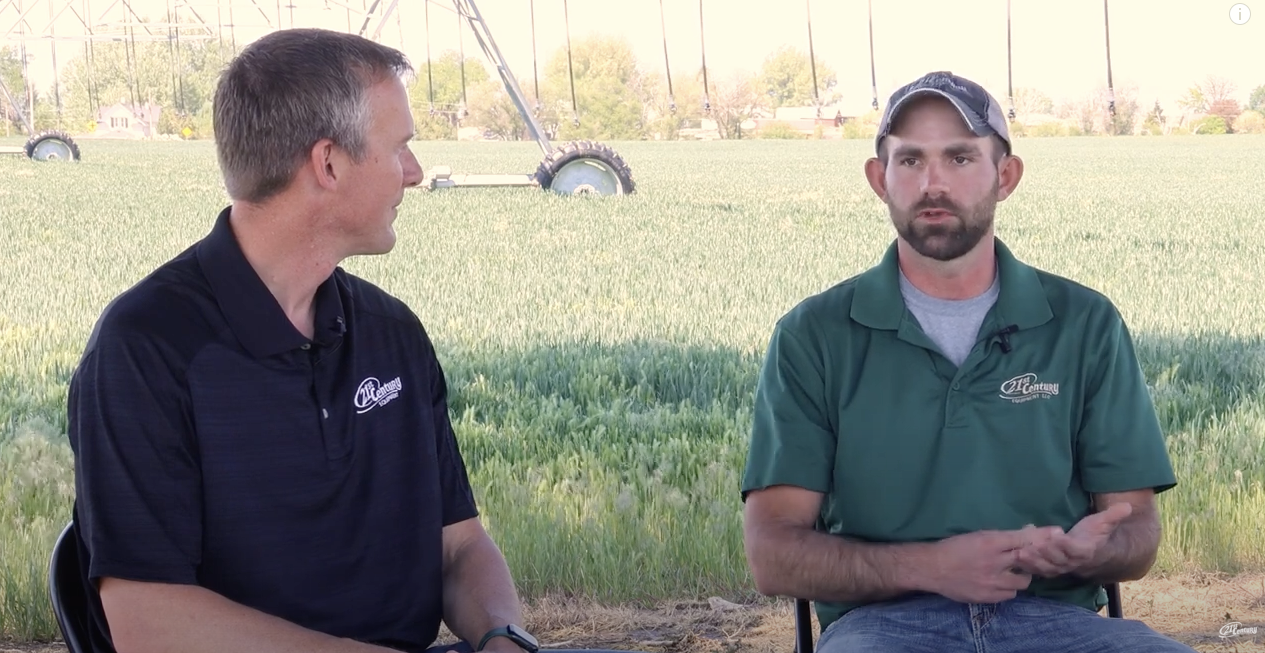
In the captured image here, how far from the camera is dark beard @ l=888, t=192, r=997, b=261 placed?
9.56 ft

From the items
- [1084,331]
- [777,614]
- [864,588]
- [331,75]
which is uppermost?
[331,75]

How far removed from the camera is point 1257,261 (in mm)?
16156

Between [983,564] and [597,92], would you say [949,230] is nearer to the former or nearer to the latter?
[983,564]

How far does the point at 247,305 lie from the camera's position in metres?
2.24

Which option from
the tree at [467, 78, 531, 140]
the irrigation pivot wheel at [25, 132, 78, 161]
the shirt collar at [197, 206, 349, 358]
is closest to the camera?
the shirt collar at [197, 206, 349, 358]

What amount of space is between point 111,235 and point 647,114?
8439 cm

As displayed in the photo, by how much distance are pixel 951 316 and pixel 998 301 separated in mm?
111

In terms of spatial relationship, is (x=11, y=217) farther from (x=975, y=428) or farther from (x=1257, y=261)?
(x=975, y=428)

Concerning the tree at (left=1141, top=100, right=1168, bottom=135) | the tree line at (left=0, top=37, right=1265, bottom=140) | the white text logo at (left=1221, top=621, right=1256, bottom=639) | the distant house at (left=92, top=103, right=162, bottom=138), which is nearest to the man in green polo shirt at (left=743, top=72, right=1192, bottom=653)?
the white text logo at (left=1221, top=621, right=1256, bottom=639)

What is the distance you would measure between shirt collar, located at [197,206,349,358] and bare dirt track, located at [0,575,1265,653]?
209 centimetres

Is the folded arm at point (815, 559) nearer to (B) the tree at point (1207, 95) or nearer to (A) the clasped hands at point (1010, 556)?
(A) the clasped hands at point (1010, 556)

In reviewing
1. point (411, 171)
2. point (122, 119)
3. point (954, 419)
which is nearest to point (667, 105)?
point (122, 119)

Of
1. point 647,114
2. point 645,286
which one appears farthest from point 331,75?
point 647,114

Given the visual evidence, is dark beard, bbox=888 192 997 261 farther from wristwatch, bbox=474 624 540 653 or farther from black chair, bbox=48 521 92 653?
black chair, bbox=48 521 92 653
